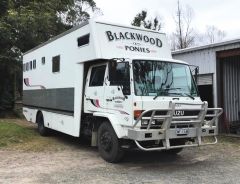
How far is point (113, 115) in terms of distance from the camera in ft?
30.3

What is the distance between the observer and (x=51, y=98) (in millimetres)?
12977

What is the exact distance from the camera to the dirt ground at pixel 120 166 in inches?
312

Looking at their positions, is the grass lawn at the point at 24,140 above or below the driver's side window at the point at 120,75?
below

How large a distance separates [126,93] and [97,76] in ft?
5.47

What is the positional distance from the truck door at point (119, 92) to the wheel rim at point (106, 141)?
59 cm

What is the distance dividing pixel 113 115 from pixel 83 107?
5.65ft

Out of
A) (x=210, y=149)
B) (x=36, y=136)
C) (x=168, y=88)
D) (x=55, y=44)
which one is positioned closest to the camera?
(x=168, y=88)

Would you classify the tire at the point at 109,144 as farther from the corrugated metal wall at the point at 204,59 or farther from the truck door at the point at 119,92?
the corrugated metal wall at the point at 204,59

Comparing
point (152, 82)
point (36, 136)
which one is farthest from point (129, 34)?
point (36, 136)

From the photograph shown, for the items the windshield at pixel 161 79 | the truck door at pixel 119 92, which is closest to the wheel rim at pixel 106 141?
the truck door at pixel 119 92

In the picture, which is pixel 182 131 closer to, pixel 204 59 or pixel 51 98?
pixel 51 98

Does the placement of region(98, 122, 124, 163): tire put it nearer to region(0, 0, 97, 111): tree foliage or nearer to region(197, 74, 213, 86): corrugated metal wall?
region(197, 74, 213, 86): corrugated metal wall

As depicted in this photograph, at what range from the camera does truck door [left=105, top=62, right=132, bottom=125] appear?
8.72m

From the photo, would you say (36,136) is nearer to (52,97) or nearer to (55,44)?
(52,97)
